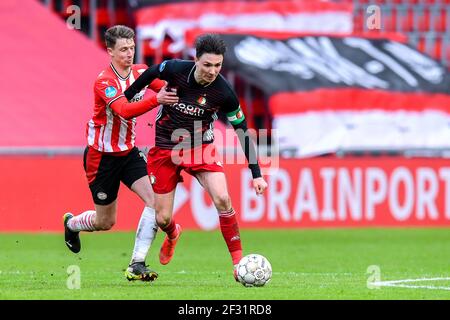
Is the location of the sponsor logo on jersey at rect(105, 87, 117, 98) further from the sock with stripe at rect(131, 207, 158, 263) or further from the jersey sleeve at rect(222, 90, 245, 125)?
the sock with stripe at rect(131, 207, 158, 263)

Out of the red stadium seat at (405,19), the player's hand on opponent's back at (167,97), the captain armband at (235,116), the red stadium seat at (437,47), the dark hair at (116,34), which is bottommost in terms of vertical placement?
the captain armband at (235,116)

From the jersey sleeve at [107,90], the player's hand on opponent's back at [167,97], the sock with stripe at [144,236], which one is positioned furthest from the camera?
the sock with stripe at [144,236]

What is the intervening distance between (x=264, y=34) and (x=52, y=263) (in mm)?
9841

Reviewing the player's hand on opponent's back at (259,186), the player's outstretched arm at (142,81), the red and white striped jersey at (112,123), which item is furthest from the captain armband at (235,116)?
the red and white striped jersey at (112,123)

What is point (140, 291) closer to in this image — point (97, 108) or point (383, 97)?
point (97, 108)

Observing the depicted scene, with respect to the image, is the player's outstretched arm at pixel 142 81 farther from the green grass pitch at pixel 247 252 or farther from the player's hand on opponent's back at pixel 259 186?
the green grass pitch at pixel 247 252

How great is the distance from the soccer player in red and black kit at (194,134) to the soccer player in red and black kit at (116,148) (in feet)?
0.73

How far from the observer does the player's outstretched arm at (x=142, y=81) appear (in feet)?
34.2

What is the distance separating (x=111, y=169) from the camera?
1122 cm

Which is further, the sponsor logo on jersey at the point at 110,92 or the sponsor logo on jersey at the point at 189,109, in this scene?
the sponsor logo on jersey at the point at 110,92

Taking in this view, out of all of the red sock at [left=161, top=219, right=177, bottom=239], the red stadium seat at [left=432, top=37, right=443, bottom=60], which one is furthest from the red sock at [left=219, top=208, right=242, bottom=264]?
the red stadium seat at [left=432, top=37, right=443, bottom=60]

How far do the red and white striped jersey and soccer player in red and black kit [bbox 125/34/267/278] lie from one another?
38cm

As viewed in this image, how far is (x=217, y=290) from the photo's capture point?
9805 millimetres

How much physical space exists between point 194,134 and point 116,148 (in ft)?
3.06
